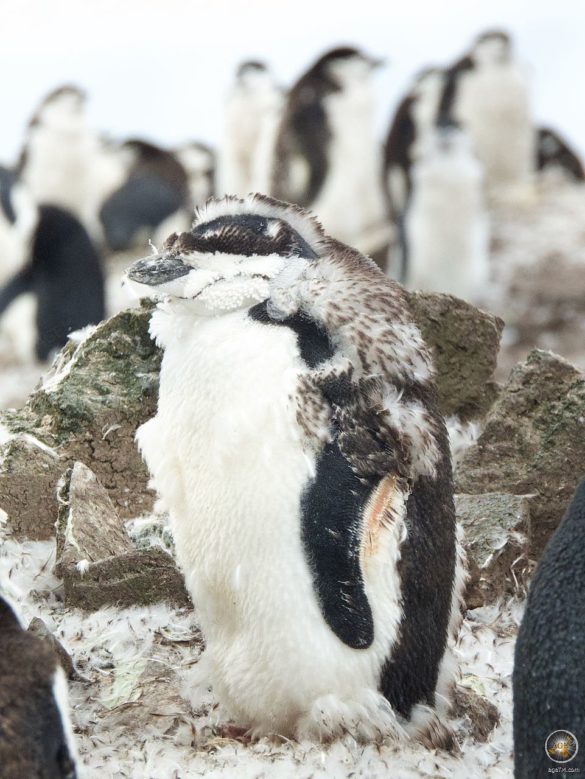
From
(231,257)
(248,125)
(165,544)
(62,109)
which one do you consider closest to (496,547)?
(165,544)

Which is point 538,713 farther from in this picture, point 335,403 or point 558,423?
point 558,423

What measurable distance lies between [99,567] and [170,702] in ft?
1.54

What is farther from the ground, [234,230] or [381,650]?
[234,230]

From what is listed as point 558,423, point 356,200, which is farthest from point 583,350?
point 558,423

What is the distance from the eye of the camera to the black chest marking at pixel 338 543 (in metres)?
2.79

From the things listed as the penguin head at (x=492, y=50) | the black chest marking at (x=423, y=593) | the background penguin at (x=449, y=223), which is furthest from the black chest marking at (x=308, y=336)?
the penguin head at (x=492, y=50)

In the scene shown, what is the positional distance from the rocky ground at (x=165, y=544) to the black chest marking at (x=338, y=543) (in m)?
0.26

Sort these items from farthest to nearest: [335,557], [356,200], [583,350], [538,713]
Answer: [356,200]
[583,350]
[335,557]
[538,713]

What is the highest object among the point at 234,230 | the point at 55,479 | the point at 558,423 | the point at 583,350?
the point at 234,230

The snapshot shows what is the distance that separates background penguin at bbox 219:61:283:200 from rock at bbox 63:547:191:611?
35.4 ft

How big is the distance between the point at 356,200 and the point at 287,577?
432 inches

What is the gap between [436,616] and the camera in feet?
9.64

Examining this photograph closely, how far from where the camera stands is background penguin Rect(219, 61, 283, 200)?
49.0 feet

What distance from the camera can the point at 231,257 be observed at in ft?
9.84
